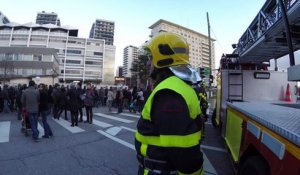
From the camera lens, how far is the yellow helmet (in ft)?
7.46

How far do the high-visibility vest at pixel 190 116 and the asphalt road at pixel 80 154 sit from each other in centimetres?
373

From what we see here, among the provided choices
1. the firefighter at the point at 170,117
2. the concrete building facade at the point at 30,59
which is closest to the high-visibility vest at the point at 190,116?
the firefighter at the point at 170,117

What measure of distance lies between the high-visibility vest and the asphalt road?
373 centimetres

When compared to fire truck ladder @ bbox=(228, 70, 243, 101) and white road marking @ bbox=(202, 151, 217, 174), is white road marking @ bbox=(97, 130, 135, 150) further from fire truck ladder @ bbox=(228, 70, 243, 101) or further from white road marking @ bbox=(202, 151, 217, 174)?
fire truck ladder @ bbox=(228, 70, 243, 101)

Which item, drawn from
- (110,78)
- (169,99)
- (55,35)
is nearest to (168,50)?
(169,99)

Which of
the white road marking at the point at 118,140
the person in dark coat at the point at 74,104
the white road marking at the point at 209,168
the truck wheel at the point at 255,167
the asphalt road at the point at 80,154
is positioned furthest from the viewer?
the person in dark coat at the point at 74,104

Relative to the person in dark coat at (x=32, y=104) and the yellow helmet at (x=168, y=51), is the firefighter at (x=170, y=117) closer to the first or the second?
the yellow helmet at (x=168, y=51)

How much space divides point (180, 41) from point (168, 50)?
0.46 ft

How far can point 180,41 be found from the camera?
2338 mm

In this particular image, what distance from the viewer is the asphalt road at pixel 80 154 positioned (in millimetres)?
5906

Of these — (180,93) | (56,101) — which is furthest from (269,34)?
(56,101)

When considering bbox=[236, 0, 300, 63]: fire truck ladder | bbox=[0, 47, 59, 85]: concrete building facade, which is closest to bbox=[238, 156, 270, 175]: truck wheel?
bbox=[236, 0, 300, 63]: fire truck ladder

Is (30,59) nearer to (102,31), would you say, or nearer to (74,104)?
(74,104)

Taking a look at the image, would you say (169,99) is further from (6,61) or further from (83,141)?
(6,61)
